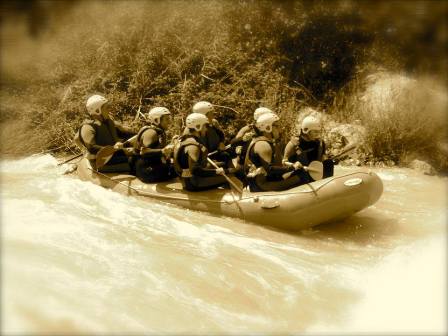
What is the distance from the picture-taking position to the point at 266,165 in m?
5.95

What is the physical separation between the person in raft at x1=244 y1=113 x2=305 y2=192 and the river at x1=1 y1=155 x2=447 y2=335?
1.88 ft

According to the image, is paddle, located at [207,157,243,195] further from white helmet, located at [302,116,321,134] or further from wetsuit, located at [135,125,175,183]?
white helmet, located at [302,116,321,134]

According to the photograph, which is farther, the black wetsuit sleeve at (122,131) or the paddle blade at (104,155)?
the black wetsuit sleeve at (122,131)

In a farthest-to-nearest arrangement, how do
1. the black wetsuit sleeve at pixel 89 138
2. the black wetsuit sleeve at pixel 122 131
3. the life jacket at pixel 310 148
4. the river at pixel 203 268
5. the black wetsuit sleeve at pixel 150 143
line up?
the black wetsuit sleeve at pixel 122 131 → the black wetsuit sleeve at pixel 89 138 → the black wetsuit sleeve at pixel 150 143 → the life jacket at pixel 310 148 → the river at pixel 203 268

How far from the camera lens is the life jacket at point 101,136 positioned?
6898 mm

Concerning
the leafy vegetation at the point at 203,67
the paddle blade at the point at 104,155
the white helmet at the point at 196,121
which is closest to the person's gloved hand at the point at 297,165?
the white helmet at the point at 196,121

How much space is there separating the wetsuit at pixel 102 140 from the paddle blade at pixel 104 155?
75 millimetres

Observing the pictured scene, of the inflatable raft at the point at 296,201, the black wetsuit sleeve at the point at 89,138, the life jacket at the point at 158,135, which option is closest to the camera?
the inflatable raft at the point at 296,201

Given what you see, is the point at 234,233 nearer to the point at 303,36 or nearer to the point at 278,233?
the point at 278,233

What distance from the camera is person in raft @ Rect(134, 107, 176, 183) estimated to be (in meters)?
6.55

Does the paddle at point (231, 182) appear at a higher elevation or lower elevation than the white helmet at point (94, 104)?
lower

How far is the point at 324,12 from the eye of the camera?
980 centimetres

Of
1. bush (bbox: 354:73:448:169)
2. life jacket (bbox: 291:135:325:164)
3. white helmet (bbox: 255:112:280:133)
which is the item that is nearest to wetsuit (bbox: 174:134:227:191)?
white helmet (bbox: 255:112:280:133)

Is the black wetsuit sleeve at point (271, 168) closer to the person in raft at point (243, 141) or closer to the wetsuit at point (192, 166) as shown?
the wetsuit at point (192, 166)
